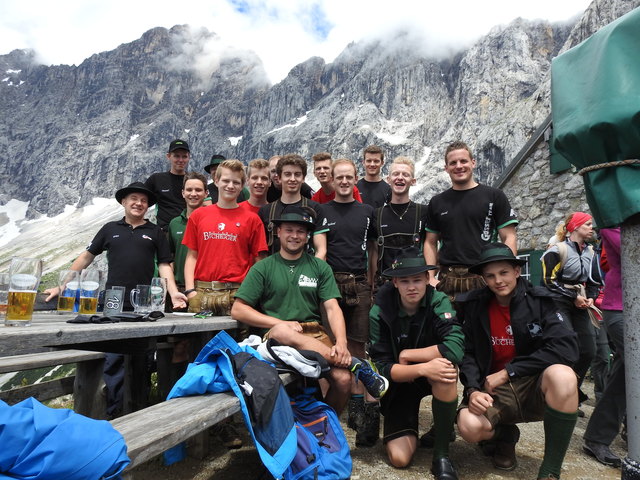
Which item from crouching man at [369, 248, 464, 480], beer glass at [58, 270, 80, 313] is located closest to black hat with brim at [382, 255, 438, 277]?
crouching man at [369, 248, 464, 480]

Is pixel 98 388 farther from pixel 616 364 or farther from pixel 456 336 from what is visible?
pixel 616 364

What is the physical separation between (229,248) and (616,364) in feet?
13.2

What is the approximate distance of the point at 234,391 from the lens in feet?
9.23

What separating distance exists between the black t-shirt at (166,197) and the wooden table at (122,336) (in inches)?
111

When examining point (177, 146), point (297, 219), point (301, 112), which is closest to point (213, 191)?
point (177, 146)

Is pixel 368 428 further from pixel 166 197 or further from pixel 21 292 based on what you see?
pixel 166 197

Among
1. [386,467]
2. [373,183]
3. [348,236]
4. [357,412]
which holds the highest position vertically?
[373,183]

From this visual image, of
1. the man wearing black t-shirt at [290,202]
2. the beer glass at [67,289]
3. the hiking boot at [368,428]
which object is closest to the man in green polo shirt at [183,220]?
the man wearing black t-shirt at [290,202]

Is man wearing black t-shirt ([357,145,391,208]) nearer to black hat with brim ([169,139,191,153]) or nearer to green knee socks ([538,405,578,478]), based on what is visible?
black hat with brim ([169,139,191,153])

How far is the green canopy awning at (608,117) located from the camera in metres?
2.26

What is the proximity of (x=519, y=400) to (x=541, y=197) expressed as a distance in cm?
900

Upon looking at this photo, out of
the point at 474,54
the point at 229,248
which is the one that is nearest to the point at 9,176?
the point at 474,54

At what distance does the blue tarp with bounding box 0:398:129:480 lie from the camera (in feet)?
4.43

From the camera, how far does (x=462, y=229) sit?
466 centimetres
